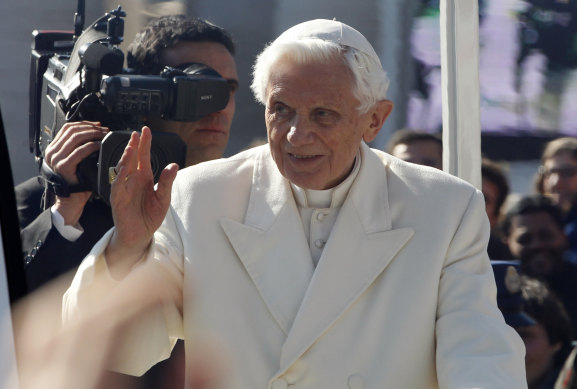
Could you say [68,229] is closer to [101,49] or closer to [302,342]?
[101,49]

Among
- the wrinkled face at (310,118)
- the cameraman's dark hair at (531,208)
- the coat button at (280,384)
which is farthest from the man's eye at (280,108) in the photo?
the cameraman's dark hair at (531,208)

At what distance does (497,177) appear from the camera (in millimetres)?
3586

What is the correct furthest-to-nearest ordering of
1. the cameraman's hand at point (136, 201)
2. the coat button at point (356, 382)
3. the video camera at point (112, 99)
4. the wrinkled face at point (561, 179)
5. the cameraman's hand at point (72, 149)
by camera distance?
1. the wrinkled face at point (561, 179)
2. the cameraman's hand at point (72, 149)
3. the video camera at point (112, 99)
4. the coat button at point (356, 382)
5. the cameraman's hand at point (136, 201)

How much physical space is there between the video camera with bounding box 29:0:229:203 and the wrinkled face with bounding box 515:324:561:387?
1436mm

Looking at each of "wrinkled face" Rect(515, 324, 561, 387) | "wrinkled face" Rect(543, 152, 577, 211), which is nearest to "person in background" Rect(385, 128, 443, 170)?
"wrinkled face" Rect(543, 152, 577, 211)

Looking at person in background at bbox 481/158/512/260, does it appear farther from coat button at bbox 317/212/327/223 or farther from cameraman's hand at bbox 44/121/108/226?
cameraman's hand at bbox 44/121/108/226

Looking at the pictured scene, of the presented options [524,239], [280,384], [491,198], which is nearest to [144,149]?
[280,384]

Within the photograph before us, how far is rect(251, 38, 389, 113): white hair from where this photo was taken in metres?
2.36

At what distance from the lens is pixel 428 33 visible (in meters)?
3.55

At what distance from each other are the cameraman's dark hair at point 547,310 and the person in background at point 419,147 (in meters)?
0.58

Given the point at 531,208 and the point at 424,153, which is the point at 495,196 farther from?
the point at 424,153

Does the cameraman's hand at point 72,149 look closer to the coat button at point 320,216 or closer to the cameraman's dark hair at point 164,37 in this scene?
the cameraman's dark hair at point 164,37

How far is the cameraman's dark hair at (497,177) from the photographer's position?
11.6 ft

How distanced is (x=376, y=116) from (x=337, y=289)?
0.53 metres
